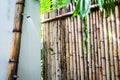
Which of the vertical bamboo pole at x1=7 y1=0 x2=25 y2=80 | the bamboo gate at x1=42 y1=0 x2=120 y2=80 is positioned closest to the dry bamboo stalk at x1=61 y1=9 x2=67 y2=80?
the bamboo gate at x1=42 y1=0 x2=120 y2=80

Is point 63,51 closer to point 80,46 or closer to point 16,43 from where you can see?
point 80,46

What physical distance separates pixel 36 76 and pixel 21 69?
0.29m

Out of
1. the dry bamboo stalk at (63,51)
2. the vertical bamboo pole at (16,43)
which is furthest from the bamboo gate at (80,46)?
the vertical bamboo pole at (16,43)

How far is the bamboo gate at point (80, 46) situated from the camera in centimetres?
308

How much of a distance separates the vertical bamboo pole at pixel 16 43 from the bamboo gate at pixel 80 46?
0.87 m

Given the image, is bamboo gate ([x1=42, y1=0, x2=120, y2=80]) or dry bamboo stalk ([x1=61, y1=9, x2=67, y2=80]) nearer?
bamboo gate ([x1=42, y1=0, x2=120, y2=80])

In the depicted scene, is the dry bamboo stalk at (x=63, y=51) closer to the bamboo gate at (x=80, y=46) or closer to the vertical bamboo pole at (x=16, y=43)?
the bamboo gate at (x=80, y=46)

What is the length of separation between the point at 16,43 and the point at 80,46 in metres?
0.93

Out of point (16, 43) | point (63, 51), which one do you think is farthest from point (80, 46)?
point (16, 43)

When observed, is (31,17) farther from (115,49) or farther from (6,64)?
(115,49)

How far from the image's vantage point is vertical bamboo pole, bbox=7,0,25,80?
289 cm

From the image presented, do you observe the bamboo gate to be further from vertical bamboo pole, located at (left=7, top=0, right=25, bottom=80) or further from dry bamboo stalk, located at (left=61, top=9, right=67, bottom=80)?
vertical bamboo pole, located at (left=7, top=0, right=25, bottom=80)

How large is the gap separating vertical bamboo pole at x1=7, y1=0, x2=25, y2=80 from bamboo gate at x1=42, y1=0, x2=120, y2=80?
0.87 m

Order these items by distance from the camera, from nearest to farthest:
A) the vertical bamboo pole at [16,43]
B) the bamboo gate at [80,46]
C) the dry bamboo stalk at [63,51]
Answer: the vertical bamboo pole at [16,43]
the bamboo gate at [80,46]
the dry bamboo stalk at [63,51]
